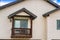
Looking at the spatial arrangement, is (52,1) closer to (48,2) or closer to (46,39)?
(48,2)

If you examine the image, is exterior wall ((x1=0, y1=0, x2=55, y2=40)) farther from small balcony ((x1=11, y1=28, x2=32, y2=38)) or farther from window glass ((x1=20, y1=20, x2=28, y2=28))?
window glass ((x1=20, y1=20, x2=28, y2=28))

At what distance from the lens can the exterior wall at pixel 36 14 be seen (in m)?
12.2

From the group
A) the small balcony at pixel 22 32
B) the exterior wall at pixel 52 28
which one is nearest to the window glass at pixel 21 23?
the small balcony at pixel 22 32

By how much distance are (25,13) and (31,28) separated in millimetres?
1198

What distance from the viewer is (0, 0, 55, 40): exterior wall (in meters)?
12.2

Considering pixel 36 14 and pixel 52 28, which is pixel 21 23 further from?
pixel 52 28

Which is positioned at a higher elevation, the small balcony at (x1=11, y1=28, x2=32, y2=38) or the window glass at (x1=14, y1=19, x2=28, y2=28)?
the window glass at (x1=14, y1=19, x2=28, y2=28)

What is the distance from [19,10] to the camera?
40.5 ft

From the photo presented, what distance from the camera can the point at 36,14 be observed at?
12.6 m

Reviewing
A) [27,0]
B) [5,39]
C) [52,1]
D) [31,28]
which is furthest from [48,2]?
[5,39]

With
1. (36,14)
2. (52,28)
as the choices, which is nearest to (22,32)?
(36,14)

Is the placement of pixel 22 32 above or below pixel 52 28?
below

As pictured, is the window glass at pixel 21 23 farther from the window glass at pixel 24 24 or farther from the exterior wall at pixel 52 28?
the exterior wall at pixel 52 28

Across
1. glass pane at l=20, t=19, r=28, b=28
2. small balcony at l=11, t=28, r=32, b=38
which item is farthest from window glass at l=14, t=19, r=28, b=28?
small balcony at l=11, t=28, r=32, b=38
